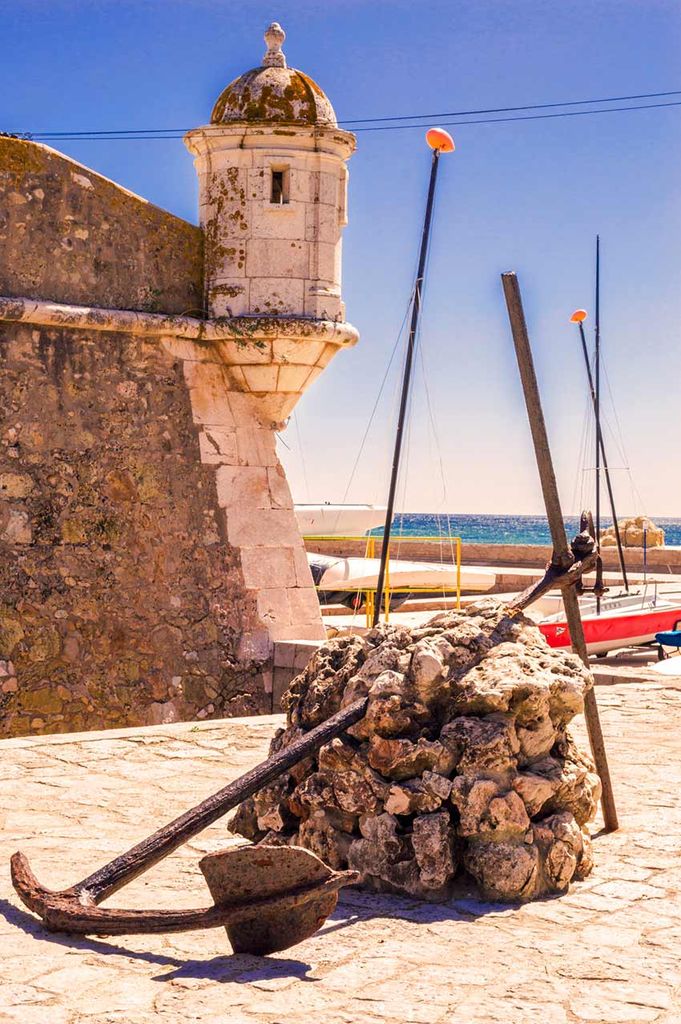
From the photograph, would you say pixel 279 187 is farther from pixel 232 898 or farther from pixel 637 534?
pixel 637 534

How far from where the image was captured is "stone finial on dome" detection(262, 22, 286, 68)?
944 centimetres

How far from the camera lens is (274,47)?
9.51m

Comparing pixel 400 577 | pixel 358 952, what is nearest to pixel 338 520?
pixel 400 577

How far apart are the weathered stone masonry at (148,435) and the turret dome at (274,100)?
26mm

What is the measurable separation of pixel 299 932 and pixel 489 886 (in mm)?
777

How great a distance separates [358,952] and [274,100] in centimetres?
708

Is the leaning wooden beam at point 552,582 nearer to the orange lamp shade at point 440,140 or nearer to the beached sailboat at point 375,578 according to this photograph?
the orange lamp shade at point 440,140

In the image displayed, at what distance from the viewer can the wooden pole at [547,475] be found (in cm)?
451

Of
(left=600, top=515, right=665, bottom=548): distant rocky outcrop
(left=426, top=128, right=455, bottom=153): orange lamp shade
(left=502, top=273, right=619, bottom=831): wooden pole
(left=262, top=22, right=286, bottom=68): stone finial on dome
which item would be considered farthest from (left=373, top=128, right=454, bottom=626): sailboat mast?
(left=600, top=515, right=665, bottom=548): distant rocky outcrop

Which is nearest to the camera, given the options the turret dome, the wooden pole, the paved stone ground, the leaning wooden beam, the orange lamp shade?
the paved stone ground

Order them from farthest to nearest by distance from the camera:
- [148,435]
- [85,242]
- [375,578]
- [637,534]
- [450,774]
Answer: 1. [637,534]
2. [375,578]
3. [148,435]
4. [85,242]
5. [450,774]

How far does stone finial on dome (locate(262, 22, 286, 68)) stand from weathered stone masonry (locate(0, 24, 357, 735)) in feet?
0.13

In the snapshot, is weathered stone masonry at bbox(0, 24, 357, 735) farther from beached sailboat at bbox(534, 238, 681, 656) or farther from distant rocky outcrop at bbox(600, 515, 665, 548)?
distant rocky outcrop at bbox(600, 515, 665, 548)

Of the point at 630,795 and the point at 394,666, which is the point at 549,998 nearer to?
the point at 394,666
